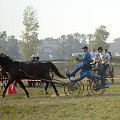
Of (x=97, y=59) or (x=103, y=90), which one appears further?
(x=97, y=59)

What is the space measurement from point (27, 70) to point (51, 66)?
1102 mm

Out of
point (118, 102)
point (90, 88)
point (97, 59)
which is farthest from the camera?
point (97, 59)

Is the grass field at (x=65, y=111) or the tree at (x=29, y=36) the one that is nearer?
the grass field at (x=65, y=111)

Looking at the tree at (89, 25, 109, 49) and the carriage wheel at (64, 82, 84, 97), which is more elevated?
the tree at (89, 25, 109, 49)

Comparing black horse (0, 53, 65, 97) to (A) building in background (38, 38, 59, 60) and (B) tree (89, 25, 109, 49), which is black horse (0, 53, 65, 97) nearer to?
(B) tree (89, 25, 109, 49)

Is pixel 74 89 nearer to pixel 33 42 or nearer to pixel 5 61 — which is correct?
pixel 5 61

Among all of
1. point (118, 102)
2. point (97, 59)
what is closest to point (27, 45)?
point (97, 59)

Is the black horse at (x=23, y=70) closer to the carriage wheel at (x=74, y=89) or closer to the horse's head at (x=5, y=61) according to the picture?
the horse's head at (x=5, y=61)

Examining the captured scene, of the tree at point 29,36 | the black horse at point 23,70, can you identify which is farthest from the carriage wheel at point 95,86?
the tree at point 29,36

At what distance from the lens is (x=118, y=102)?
1211cm

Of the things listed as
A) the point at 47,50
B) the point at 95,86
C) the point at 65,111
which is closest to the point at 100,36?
the point at 95,86

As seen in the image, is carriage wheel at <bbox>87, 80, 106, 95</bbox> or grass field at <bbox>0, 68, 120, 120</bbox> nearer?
grass field at <bbox>0, 68, 120, 120</bbox>

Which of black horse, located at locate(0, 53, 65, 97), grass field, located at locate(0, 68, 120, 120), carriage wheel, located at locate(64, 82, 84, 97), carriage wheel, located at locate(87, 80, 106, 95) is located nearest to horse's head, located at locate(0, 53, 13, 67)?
black horse, located at locate(0, 53, 65, 97)

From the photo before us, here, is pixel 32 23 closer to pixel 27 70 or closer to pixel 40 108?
pixel 27 70
